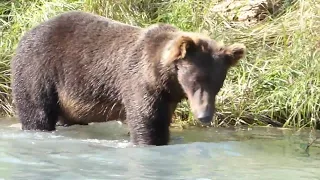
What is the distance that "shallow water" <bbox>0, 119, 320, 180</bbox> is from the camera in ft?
19.1

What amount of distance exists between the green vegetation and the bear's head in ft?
6.00

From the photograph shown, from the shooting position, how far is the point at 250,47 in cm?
1001

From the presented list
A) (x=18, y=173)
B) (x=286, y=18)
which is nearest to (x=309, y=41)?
(x=286, y=18)

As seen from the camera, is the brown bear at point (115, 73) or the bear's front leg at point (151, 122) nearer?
the brown bear at point (115, 73)

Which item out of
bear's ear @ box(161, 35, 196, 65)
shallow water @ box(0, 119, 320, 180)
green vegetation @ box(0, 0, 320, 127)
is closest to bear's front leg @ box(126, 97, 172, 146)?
shallow water @ box(0, 119, 320, 180)

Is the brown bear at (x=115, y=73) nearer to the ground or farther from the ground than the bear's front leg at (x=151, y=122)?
farther from the ground

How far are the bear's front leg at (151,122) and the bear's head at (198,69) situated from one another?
0.96ft

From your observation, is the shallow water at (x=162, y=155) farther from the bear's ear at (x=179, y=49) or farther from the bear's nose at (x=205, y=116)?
the bear's ear at (x=179, y=49)

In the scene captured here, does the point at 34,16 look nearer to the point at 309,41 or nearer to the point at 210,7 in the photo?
the point at 210,7

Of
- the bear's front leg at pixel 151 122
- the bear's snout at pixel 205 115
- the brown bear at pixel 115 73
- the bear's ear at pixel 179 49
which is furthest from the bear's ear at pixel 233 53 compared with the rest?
the bear's front leg at pixel 151 122

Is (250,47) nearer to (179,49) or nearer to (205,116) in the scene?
(179,49)

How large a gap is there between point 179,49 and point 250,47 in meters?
3.33

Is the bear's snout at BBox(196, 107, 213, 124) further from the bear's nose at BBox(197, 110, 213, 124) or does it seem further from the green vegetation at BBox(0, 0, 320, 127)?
the green vegetation at BBox(0, 0, 320, 127)

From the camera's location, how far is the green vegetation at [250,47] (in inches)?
346
